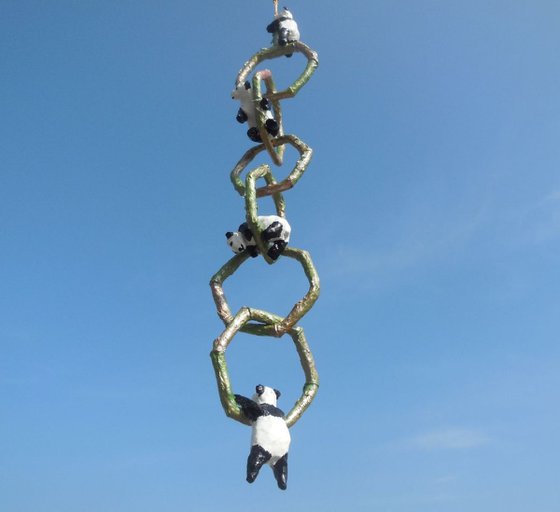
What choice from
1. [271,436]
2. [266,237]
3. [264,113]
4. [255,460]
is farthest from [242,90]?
[255,460]

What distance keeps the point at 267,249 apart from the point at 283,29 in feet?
10.3

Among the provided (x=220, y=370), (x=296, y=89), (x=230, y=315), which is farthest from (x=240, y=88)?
(x=220, y=370)

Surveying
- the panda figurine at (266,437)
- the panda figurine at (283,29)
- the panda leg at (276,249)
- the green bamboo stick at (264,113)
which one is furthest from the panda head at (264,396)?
the panda figurine at (283,29)

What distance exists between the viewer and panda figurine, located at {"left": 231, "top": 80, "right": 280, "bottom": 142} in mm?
8273

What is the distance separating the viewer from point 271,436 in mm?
6719

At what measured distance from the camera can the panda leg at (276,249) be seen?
7.64 metres

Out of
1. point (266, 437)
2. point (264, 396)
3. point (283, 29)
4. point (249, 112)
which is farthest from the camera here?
point (283, 29)

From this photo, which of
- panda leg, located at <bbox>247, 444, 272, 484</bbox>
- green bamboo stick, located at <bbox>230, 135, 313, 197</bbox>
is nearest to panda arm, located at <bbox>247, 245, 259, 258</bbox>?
green bamboo stick, located at <bbox>230, 135, 313, 197</bbox>

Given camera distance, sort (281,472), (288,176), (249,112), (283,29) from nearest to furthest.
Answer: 1. (281,472)
2. (288,176)
3. (249,112)
4. (283,29)

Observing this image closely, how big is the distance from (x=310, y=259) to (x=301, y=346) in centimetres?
101

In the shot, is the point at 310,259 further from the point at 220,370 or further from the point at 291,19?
the point at 291,19

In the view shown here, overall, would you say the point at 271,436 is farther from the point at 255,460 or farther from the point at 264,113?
the point at 264,113

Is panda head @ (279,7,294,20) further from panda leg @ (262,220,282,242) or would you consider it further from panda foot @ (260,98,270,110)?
panda leg @ (262,220,282,242)

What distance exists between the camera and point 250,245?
7.72 m
